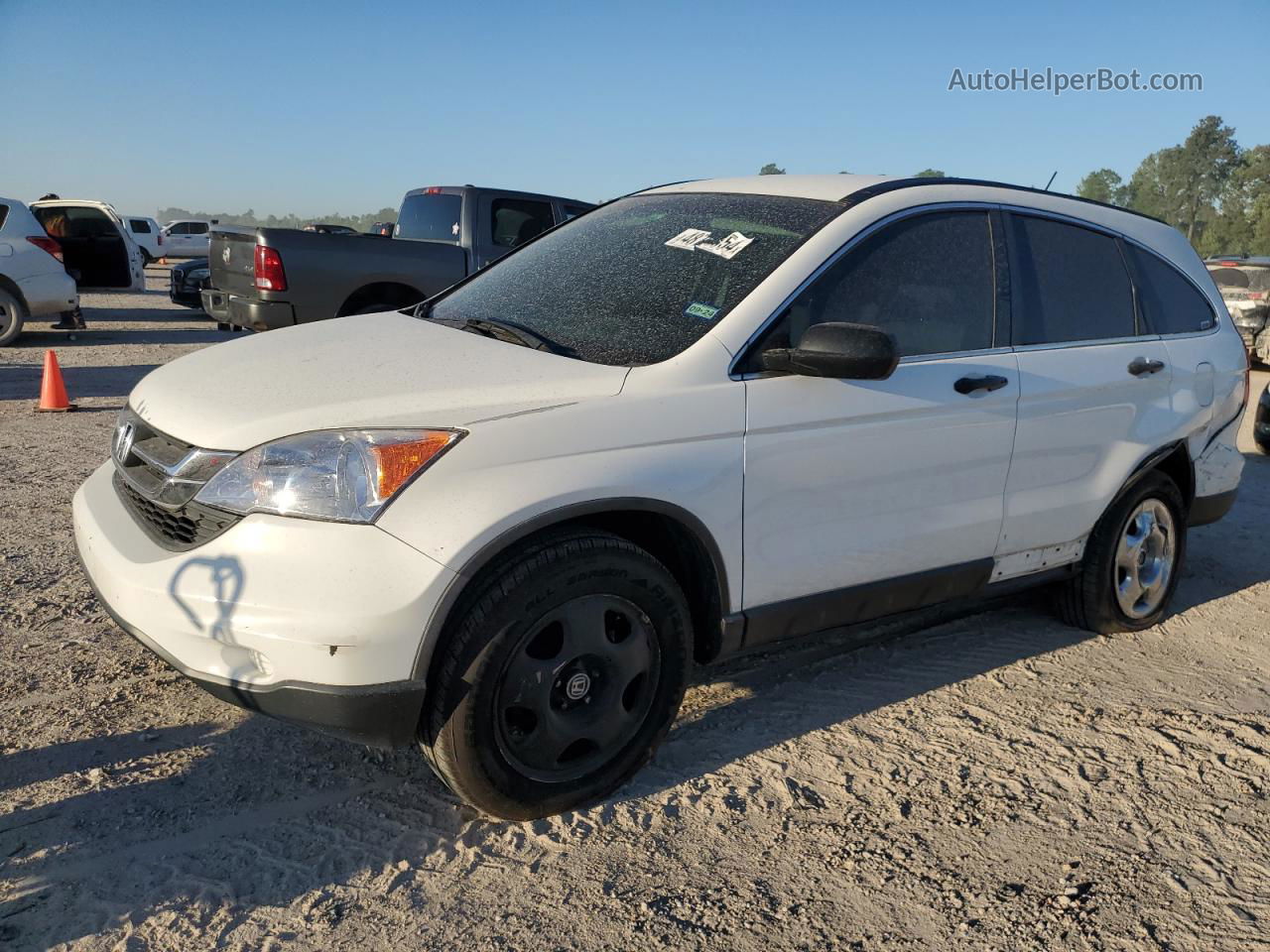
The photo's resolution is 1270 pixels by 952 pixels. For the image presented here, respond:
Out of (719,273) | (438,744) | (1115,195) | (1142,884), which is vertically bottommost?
(1142,884)

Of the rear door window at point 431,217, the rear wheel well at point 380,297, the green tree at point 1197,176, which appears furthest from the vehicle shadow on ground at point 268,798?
the green tree at point 1197,176

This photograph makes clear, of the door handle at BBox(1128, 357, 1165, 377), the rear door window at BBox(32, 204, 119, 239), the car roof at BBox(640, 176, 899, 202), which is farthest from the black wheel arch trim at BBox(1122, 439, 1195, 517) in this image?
the rear door window at BBox(32, 204, 119, 239)

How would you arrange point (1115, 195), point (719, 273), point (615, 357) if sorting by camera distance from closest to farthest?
1. point (615, 357)
2. point (719, 273)
3. point (1115, 195)

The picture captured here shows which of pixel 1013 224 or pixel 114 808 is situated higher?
pixel 1013 224

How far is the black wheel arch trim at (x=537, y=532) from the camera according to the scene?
2.74 metres

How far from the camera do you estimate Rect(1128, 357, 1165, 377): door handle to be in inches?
173

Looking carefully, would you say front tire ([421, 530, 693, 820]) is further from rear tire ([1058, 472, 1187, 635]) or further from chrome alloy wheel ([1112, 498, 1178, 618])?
chrome alloy wheel ([1112, 498, 1178, 618])

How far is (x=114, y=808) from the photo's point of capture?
301 cm

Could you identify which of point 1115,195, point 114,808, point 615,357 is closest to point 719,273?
point 615,357

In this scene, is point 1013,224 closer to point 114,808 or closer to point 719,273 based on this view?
point 719,273

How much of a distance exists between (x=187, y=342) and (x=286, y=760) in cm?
1355

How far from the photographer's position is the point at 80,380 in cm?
1099

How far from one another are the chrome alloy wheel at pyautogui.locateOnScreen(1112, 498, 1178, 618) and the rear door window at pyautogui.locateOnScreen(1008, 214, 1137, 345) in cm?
86

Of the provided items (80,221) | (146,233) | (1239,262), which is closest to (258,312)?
(80,221)
